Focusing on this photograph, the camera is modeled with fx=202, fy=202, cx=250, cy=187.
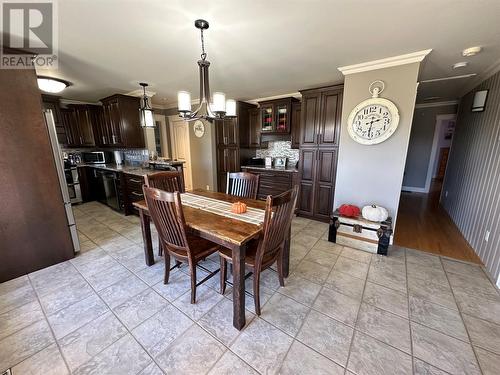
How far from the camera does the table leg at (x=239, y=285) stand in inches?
56.6

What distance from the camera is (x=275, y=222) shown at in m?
1.54

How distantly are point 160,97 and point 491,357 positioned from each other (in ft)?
18.6

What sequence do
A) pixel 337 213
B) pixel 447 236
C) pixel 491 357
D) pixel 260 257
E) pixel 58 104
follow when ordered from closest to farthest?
1. pixel 491 357
2. pixel 260 257
3. pixel 337 213
4. pixel 447 236
5. pixel 58 104

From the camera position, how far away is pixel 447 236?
10.0 ft

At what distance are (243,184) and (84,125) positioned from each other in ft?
15.1

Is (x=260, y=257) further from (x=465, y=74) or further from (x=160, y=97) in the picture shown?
(x=160, y=97)

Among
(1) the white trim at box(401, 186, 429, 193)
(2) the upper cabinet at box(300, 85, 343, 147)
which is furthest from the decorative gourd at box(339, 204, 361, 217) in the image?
(1) the white trim at box(401, 186, 429, 193)

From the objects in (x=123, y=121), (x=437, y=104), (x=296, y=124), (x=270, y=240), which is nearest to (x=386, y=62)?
(x=296, y=124)

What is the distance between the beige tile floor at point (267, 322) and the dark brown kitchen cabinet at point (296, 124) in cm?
232

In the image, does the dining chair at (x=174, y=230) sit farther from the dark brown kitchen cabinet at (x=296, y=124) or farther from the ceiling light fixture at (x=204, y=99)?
the dark brown kitchen cabinet at (x=296, y=124)

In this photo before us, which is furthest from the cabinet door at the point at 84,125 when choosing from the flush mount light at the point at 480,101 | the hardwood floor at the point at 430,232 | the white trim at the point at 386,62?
the flush mount light at the point at 480,101

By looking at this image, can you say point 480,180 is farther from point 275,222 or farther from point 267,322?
point 267,322

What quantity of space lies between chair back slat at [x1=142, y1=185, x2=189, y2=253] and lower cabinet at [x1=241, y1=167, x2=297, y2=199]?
2.38 m

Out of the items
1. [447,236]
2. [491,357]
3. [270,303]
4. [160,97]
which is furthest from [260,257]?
[160,97]
